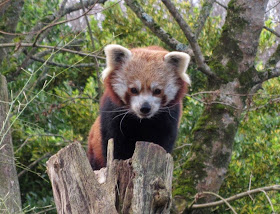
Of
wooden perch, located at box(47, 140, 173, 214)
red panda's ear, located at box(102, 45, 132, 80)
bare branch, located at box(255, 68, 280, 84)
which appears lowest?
wooden perch, located at box(47, 140, 173, 214)

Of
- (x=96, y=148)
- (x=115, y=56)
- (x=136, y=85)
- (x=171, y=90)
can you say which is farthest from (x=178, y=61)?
(x=96, y=148)

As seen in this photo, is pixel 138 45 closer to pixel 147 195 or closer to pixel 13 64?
pixel 13 64

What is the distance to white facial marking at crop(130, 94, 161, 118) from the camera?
371cm

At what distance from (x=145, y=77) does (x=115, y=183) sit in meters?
1.35

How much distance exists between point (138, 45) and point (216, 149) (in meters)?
2.25

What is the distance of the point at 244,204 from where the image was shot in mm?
4961

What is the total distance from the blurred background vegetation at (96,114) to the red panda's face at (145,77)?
42 cm

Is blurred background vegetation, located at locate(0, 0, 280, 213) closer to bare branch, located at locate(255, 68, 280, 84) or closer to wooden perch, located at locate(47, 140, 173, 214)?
bare branch, located at locate(255, 68, 280, 84)

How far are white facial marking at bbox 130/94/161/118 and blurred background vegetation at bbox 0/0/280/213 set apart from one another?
79cm

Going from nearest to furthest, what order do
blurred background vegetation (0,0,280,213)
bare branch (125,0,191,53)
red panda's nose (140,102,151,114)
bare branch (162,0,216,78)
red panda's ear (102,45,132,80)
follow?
red panda's nose (140,102,151,114) → red panda's ear (102,45,132,80) → bare branch (162,0,216,78) → bare branch (125,0,191,53) → blurred background vegetation (0,0,280,213)

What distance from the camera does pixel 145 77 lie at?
12.5 feet

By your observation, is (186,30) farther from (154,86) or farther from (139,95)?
(139,95)

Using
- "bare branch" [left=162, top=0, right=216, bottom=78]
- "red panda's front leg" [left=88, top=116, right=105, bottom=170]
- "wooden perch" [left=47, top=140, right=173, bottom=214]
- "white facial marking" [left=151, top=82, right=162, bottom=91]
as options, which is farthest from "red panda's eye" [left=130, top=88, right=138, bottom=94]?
"wooden perch" [left=47, top=140, right=173, bottom=214]

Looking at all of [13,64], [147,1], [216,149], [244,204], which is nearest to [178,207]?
[216,149]
